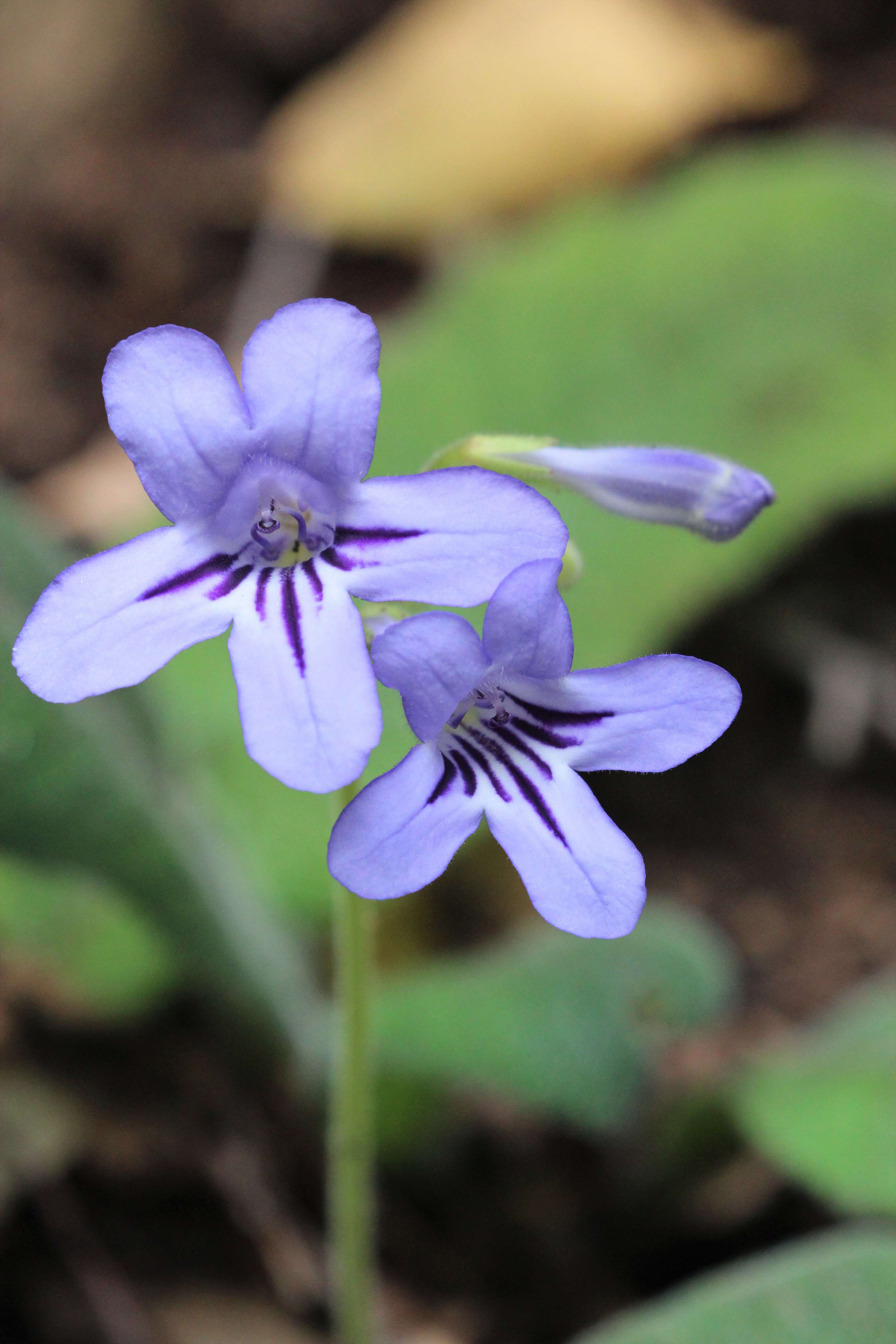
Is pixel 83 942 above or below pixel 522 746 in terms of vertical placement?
above

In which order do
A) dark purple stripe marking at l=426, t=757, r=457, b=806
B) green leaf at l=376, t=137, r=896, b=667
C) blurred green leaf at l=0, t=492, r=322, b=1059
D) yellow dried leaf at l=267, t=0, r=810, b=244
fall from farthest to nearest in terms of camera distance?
1. yellow dried leaf at l=267, t=0, r=810, b=244
2. green leaf at l=376, t=137, r=896, b=667
3. blurred green leaf at l=0, t=492, r=322, b=1059
4. dark purple stripe marking at l=426, t=757, r=457, b=806

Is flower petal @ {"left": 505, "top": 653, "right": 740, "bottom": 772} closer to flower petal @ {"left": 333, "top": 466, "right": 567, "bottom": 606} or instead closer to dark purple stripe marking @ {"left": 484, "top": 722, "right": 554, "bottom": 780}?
dark purple stripe marking @ {"left": 484, "top": 722, "right": 554, "bottom": 780}

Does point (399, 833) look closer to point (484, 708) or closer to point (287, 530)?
point (484, 708)

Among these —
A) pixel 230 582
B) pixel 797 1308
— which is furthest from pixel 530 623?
pixel 797 1308

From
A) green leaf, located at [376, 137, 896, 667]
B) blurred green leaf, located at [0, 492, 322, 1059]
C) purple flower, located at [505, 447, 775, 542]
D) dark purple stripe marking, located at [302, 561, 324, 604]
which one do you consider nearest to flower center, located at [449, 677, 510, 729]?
dark purple stripe marking, located at [302, 561, 324, 604]

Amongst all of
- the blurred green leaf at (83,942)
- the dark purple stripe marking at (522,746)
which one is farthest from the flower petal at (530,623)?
the blurred green leaf at (83,942)

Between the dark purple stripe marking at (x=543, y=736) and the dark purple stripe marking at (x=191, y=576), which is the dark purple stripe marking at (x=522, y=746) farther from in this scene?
the dark purple stripe marking at (x=191, y=576)

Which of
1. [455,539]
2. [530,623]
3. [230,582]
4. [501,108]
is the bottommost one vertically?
[530,623]

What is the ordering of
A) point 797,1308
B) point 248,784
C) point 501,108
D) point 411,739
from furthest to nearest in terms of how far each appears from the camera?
point 501,108 → point 248,784 → point 411,739 → point 797,1308
